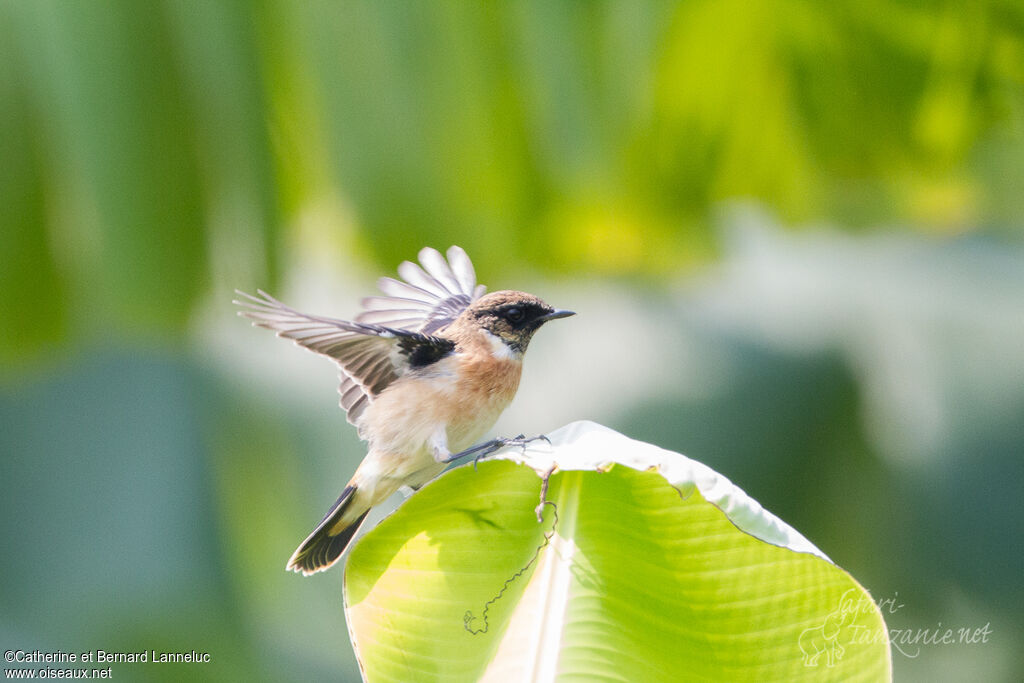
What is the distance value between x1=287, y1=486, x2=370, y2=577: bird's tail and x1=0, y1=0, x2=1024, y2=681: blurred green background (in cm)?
51

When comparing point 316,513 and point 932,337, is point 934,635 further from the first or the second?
point 316,513

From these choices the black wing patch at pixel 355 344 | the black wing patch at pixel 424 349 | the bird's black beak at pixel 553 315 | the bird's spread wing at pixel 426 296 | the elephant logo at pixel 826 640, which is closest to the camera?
the elephant logo at pixel 826 640

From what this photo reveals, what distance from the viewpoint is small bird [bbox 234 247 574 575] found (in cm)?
154

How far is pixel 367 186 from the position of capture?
195 centimetres

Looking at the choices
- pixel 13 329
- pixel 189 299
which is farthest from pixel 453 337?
pixel 13 329

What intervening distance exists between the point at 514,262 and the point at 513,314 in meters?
0.47

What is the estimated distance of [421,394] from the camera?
1609 mm

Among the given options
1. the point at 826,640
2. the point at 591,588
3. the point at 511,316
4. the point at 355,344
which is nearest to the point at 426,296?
the point at 511,316

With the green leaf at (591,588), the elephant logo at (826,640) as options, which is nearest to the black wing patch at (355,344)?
the green leaf at (591,588)

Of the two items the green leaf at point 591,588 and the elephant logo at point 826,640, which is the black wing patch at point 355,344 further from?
the elephant logo at point 826,640

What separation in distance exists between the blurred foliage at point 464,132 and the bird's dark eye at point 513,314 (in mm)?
388

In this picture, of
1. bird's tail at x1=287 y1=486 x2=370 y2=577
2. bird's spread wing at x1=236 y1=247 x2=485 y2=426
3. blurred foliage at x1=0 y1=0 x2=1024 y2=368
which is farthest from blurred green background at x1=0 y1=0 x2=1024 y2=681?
bird's tail at x1=287 y1=486 x2=370 y2=577

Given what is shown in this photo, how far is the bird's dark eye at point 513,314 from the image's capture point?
67.9 inches

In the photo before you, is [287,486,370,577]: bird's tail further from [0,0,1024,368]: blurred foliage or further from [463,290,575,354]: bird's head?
[0,0,1024,368]: blurred foliage
